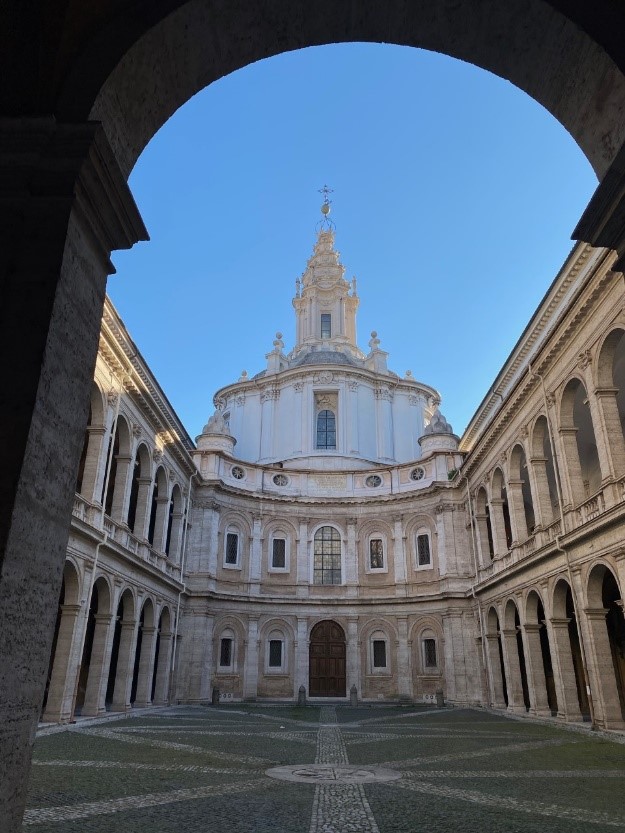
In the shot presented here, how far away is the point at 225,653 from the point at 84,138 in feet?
109

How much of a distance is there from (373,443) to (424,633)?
13.3 metres

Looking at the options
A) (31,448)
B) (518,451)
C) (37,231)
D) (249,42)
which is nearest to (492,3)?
(249,42)

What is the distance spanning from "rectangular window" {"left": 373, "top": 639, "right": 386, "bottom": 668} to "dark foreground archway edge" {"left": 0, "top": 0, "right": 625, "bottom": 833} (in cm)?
3304

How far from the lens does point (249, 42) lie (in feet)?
20.6

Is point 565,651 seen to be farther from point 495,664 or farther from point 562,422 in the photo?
point 495,664

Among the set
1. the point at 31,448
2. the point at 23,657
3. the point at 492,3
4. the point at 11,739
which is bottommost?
the point at 11,739

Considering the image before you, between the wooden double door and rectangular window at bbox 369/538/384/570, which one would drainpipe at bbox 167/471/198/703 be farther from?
rectangular window at bbox 369/538/384/570

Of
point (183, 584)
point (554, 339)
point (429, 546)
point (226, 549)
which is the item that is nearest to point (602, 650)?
point (554, 339)

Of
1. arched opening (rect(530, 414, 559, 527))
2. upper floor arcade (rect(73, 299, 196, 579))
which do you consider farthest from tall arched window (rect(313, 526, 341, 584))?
arched opening (rect(530, 414, 559, 527))

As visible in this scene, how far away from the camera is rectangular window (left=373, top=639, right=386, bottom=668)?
116ft

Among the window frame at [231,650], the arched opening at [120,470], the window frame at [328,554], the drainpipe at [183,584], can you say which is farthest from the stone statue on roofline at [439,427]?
the arched opening at [120,470]

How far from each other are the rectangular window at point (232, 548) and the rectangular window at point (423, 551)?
33.7 ft

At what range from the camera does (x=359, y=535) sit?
37.8m

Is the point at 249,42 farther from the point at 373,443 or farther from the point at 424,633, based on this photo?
the point at 373,443
